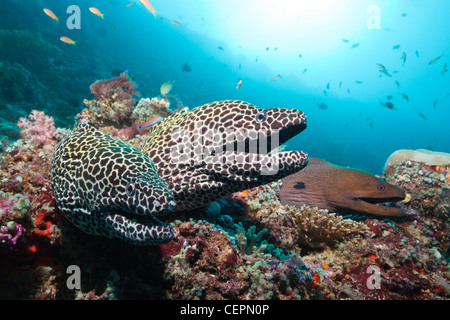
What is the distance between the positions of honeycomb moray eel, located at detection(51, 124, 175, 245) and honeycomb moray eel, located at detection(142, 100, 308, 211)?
728 mm

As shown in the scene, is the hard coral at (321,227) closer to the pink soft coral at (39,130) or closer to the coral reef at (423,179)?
the coral reef at (423,179)

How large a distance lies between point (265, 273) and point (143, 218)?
1.81m

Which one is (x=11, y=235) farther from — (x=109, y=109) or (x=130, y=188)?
(x=109, y=109)

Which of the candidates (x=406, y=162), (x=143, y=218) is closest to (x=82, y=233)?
(x=143, y=218)

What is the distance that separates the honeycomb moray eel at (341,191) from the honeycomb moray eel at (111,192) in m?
4.01

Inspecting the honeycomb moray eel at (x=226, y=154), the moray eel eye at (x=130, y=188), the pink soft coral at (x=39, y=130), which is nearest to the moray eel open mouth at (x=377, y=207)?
the honeycomb moray eel at (x=226, y=154)

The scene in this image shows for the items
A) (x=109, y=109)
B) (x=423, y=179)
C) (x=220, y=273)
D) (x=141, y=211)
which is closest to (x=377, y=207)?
(x=423, y=179)

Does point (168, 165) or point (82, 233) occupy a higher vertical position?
point (168, 165)

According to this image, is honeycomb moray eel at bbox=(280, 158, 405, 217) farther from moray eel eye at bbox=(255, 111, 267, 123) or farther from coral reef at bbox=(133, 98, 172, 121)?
coral reef at bbox=(133, 98, 172, 121)

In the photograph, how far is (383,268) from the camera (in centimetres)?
382
